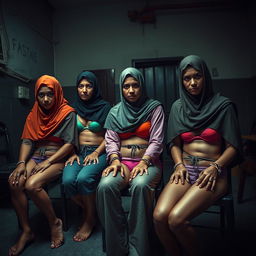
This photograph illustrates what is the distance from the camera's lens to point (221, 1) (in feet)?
11.0

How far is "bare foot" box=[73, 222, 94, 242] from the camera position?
1500 mm

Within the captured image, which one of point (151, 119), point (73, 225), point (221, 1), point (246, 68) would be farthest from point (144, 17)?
point (73, 225)

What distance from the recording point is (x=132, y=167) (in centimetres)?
143

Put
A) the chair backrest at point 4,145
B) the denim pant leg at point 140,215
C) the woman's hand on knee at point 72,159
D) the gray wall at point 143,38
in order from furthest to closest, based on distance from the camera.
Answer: the gray wall at point 143,38, the chair backrest at point 4,145, the woman's hand on knee at point 72,159, the denim pant leg at point 140,215

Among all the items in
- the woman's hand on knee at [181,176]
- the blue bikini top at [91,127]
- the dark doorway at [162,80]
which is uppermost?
the dark doorway at [162,80]

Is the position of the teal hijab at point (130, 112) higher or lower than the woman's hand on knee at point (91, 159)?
higher

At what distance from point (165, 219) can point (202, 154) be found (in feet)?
1.48

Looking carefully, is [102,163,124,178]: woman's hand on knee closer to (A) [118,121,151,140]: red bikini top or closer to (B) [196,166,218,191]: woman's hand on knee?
(A) [118,121,151,140]: red bikini top

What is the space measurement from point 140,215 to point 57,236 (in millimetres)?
698

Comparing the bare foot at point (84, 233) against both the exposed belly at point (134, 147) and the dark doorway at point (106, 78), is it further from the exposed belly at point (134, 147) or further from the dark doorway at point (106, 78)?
the dark doorway at point (106, 78)

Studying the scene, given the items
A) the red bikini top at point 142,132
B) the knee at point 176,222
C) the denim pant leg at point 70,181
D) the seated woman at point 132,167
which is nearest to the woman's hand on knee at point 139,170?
the seated woman at point 132,167

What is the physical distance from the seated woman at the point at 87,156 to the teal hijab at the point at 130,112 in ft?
0.60

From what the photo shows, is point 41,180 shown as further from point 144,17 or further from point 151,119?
point 144,17

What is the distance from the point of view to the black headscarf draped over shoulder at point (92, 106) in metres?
1.71
